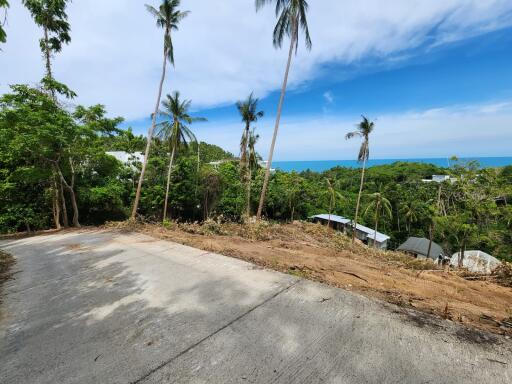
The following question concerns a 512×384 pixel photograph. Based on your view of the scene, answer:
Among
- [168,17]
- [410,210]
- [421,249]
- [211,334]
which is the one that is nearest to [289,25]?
[168,17]

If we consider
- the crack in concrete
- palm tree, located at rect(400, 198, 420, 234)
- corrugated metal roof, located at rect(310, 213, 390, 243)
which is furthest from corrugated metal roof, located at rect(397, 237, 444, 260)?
the crack in concrete

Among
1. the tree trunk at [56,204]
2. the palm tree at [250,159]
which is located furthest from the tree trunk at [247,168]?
the tree trunk at [56,204]

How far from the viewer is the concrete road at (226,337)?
7.36 feet

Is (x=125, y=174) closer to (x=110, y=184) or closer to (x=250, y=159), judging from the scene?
(x=110, y=184)

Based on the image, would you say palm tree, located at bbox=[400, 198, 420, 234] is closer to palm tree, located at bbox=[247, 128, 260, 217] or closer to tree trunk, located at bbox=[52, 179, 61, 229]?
palm tree, located at bbox=[247, 128, 260, 217]

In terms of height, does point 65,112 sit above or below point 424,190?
above

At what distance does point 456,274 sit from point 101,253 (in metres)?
7.78

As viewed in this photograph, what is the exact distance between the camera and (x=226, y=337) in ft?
9.02

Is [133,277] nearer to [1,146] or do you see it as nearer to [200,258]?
[200,258]

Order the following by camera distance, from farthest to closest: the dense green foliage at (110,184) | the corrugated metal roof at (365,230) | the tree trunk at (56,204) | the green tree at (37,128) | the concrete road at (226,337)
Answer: the corrugated metal roof at (365,230), the tree trunk at (56,204), the dense green foliage at (110,184), the green tree at (37,128), the concrete road at (226,337)

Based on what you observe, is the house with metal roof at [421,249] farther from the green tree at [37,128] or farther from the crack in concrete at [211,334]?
the green tree at [37,128]

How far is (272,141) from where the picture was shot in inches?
472

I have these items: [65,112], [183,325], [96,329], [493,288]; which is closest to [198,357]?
[183,325]

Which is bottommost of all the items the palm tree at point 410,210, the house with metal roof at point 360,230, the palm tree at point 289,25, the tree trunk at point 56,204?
the house with metal roof at point 360,230
